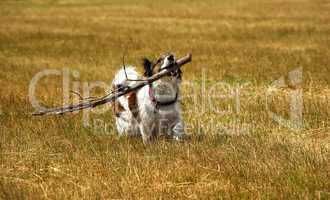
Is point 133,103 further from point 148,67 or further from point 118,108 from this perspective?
point 148,67

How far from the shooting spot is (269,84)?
539 inches

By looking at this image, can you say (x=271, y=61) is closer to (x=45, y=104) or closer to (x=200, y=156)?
(x=45, y=104)

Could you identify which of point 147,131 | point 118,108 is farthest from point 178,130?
point 118,108

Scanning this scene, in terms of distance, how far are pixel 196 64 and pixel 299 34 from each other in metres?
8.76

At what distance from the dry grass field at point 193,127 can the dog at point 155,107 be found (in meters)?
0.22

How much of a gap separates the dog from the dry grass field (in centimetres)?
22

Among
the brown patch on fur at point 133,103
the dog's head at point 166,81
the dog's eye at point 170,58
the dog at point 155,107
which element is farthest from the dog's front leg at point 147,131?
the dog's eye at point 170,58

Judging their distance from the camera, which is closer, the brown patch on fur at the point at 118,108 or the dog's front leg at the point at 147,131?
the dog's front leg at the point at 147,131

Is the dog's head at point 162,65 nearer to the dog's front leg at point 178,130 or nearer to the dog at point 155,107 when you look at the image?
the dog at point 155,107

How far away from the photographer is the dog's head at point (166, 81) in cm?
771

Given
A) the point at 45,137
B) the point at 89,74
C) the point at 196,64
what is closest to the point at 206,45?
the point at 196,64

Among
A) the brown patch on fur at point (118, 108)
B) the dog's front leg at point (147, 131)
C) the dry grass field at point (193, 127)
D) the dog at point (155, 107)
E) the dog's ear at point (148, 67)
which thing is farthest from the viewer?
the brown patch on fur at point (118, 108)

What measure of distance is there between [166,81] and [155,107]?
421 mm

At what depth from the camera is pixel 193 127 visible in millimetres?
9453
